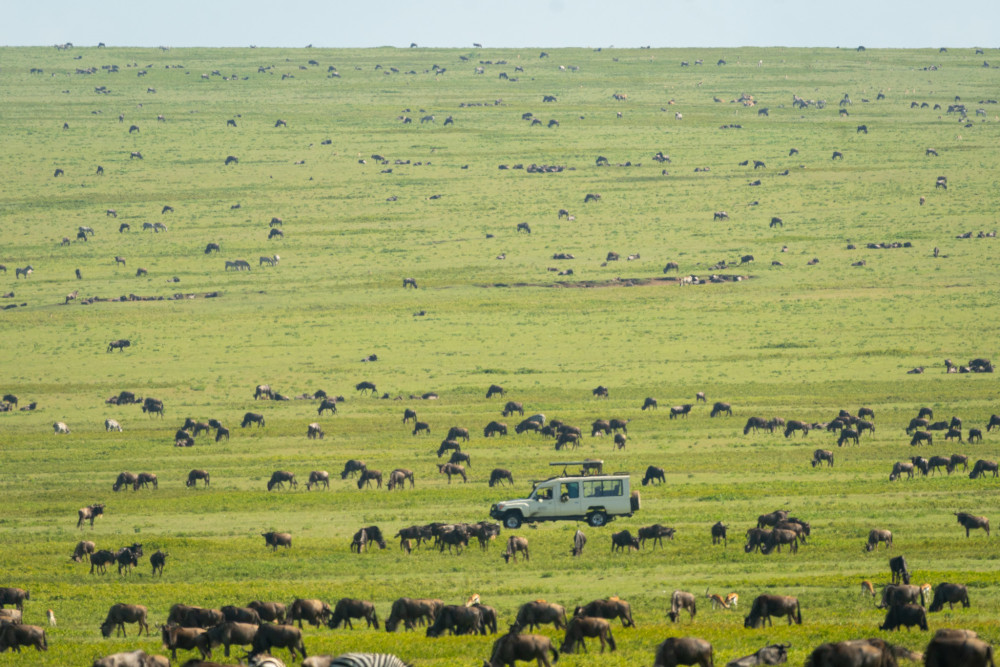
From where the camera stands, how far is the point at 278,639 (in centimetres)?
2191

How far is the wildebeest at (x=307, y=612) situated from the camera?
25359 mm

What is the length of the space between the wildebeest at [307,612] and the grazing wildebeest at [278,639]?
3.17 meters

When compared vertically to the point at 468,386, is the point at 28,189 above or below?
above

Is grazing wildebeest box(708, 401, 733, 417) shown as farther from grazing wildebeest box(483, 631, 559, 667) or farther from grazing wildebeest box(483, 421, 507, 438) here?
grazing wildebeest box(483, 631, 559, 667)

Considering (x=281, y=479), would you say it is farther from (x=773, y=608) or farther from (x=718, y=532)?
(x=773, y=608)

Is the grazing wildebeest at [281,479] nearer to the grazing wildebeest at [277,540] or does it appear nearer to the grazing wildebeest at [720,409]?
the grazing wildebeest at [277,540]

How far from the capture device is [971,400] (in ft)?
183

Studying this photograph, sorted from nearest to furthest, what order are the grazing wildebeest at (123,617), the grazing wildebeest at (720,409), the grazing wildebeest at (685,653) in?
the grazing wildebeest at (685,653) → the grazing wildebeest at (123,617) → the grazing wildebeest at (720,409)

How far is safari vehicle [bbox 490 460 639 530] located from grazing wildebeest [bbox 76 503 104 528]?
→ 12.2m

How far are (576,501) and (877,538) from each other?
8.86 meters

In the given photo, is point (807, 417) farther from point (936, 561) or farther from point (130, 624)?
point (130, 624)

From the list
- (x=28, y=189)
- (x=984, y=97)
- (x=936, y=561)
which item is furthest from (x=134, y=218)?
(x=984, y=97)

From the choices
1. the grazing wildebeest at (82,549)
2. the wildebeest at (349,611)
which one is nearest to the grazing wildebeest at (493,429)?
the grazing wildebeest at (82,549)

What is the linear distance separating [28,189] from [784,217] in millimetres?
66586
